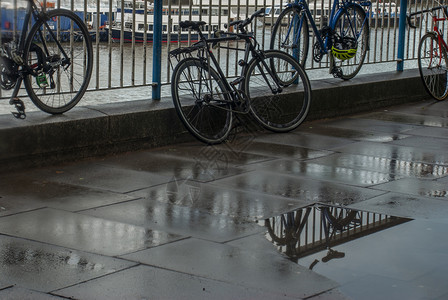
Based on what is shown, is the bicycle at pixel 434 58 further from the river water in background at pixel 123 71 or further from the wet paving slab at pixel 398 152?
the wet paving slab at pixel 398 152

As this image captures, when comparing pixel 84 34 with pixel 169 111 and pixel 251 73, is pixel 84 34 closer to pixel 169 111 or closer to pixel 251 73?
pixel 169 111

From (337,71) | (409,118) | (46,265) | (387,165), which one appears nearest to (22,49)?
(46,265)

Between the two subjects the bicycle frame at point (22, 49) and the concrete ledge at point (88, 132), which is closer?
the concrete ledge at point (88, 132)

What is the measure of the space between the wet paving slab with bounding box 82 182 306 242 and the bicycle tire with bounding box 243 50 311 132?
238 cm

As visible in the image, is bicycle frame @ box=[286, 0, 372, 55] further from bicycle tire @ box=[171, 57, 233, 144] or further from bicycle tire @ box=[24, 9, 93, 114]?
bicycle tire @ box=[24, 9, 93, 114]

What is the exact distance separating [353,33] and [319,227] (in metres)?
5.91

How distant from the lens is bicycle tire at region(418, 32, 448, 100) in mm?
11219

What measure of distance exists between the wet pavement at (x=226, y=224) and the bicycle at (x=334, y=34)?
179 cm

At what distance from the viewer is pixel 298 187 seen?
6.28 metres

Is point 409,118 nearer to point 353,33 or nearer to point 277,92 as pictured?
point 353,33

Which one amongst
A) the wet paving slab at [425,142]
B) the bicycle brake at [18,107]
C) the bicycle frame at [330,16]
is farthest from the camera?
the bicycle frame at [330,16]

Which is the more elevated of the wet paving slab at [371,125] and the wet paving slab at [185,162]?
the wet paving slab at [185,162]

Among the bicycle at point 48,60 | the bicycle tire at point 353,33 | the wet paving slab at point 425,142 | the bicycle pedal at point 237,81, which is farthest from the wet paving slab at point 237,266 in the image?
the bicycle tire at point 353,33

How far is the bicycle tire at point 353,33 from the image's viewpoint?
1045 centimetres
